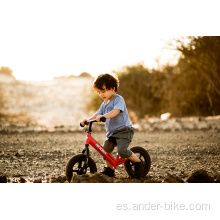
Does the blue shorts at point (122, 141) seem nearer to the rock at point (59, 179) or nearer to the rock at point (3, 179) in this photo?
the rock at point (59, 179)

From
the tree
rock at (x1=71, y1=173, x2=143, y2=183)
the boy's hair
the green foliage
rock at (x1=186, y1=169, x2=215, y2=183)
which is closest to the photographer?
rock at (x1=71, y1=173, x2=143, y2=183)

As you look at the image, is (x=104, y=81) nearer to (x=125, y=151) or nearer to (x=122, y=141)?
(x=122, y=141)

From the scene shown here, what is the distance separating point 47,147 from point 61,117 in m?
11.9

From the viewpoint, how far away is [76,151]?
5.12 metres

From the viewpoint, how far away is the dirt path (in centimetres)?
366

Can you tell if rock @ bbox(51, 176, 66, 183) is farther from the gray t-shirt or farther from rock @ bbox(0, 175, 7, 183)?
the gray t-shirt

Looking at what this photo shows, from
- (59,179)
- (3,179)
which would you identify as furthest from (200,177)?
(3,179)

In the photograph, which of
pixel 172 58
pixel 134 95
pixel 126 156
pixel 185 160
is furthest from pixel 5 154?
pixel 134 95

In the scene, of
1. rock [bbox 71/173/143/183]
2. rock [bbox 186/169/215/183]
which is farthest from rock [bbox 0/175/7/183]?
rock [bbox 186/169/215/183]

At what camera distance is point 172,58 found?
8.05 m
